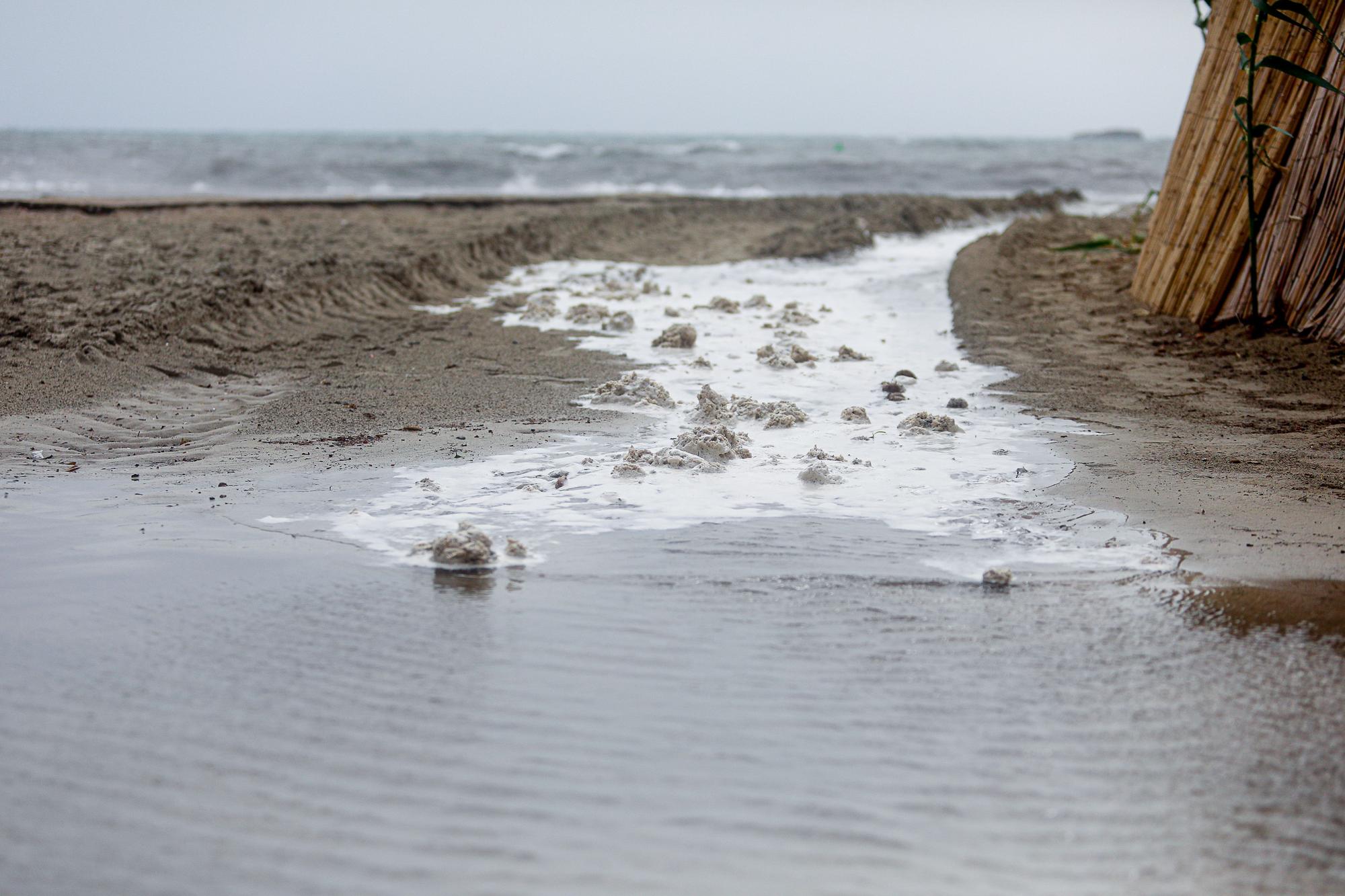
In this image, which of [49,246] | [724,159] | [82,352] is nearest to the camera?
[82,352]

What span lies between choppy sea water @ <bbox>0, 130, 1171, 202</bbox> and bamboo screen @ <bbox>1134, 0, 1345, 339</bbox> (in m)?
14.8

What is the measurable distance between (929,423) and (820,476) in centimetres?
82

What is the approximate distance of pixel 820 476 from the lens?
3.44m

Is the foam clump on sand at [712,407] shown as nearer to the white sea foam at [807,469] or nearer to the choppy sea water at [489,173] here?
the white sea foam at [807,469]

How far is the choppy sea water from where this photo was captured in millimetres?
19797

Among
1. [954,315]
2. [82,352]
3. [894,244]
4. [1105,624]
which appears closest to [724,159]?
[894,244]

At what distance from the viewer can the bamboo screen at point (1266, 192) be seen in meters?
4.68

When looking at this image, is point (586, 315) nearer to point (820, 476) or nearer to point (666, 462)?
point (666, 462)

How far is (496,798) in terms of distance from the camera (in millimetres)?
1722

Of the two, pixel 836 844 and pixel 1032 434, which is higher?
pixel 1032 434

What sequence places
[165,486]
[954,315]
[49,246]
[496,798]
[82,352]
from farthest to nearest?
1. [49,246]
2. [954,315]
3. [82,352]
4. [165,486]
5. [496,798]

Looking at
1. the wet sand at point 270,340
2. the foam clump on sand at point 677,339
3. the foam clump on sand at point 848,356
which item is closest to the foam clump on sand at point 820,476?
the wet sand at point 270,340

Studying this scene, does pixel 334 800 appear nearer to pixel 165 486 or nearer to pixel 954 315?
pixel 165 486

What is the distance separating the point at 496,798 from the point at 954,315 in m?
5.51
